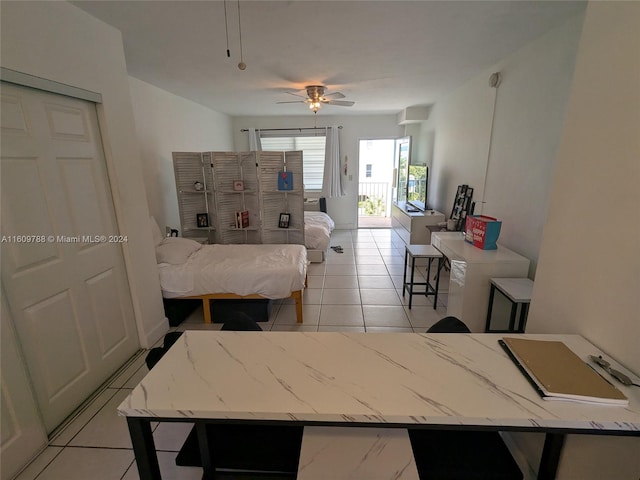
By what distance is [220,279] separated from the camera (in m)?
2.89

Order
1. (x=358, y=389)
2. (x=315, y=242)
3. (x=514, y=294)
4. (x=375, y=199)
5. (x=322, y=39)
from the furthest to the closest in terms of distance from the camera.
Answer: (x=375, y=199), (x=315, y=242), (x=322, y=39), (x=514, y=294), (x=358, y=389)

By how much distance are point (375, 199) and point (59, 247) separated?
7.35m

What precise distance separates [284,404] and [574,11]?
9.66ft

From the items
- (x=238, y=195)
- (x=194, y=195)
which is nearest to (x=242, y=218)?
(x=238, y=195)

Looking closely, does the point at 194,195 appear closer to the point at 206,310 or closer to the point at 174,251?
the point at 174,251

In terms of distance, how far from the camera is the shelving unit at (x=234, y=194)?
386 cm

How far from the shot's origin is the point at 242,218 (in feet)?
13.1

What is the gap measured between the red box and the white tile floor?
2.91 feet

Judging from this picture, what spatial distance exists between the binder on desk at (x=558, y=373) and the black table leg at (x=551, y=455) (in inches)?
12.5

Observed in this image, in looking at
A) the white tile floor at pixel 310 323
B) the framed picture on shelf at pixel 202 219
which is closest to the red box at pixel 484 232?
the white tile floor at pixel 310 323

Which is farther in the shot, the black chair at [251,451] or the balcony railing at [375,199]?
the balcony railing at [375,199]

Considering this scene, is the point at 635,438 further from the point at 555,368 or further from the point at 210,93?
the point at 210,93

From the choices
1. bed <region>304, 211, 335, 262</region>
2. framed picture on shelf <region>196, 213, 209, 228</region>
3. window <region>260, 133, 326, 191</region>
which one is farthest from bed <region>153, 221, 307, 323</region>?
window <region>260, 133, 326, 191</region>

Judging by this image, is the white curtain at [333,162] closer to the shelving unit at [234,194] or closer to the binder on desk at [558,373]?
the shelving unit at [234,194]
